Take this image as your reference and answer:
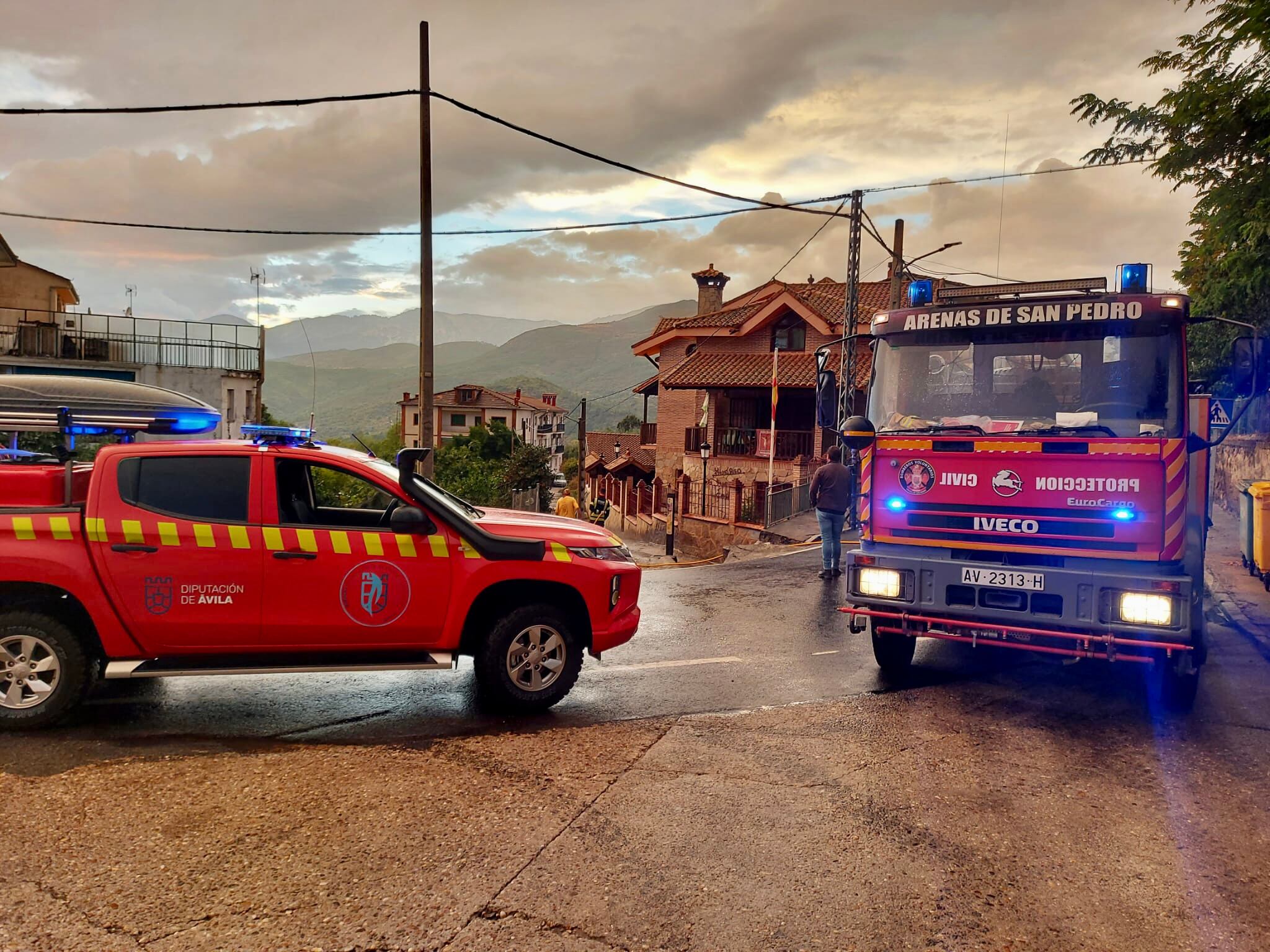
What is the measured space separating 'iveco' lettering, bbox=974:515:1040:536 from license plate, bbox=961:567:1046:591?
11.2 inches

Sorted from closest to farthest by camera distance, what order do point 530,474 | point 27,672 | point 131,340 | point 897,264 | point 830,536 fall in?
point 27,672, point 830,536, point 897,264, point 131,340, point 530,474

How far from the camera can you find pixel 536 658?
5758 mm

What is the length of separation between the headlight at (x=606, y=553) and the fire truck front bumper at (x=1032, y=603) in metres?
1.73

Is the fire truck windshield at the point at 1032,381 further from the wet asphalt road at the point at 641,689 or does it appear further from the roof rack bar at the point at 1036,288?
the wet asphalt road at the point at 641,689

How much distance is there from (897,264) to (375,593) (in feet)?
66.9

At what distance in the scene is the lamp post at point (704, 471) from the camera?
27.1 meters

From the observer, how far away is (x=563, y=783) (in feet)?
15.3

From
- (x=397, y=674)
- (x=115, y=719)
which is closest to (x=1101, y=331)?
(x=397, y=674)

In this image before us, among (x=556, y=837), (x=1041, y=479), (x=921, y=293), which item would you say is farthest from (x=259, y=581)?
(x=921, y=293)

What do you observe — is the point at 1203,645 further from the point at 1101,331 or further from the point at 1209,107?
the point at 1209,107

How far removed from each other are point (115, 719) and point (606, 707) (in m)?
3.12

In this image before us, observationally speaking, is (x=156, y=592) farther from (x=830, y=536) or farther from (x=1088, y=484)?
(x=830, y=536)

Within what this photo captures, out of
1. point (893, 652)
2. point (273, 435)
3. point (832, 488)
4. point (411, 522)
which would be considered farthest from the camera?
point (832, 488)

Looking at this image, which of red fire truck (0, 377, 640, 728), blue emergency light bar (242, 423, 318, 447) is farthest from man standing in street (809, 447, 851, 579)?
blue emergency light bar (242, 423, 318, 447)
